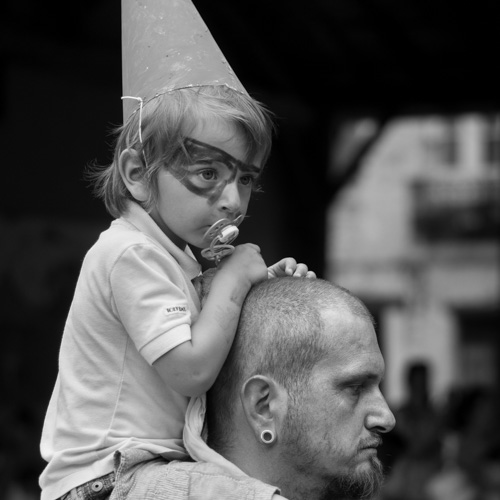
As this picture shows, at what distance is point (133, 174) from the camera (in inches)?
85.8

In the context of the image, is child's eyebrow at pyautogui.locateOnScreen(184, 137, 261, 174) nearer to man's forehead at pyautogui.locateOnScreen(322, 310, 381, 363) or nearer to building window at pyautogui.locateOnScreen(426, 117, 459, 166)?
man's forehead at pyautogui.locateOnScreen(322, 310, 381, 363)

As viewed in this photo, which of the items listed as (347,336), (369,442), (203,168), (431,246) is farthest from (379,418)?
(431,246)

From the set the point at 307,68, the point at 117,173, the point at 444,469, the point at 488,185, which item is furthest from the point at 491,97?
the point at 488,185

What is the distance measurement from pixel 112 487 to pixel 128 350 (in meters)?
0.24

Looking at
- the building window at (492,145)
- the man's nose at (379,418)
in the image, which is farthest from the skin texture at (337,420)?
the building window at (492,145)

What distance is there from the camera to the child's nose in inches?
84.0

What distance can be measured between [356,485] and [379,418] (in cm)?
12

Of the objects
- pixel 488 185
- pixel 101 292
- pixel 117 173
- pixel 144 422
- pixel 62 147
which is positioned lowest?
pixel 488 185

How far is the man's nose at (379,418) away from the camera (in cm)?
208

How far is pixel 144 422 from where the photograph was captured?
2.07 m

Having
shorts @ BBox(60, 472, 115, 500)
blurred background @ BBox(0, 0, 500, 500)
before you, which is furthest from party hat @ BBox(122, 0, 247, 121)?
blurred background @ BBox(0, 0, 500, 500)

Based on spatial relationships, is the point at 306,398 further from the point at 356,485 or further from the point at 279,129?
the point at 279,129

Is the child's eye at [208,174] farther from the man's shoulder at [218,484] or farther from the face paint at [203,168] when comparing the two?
the man's shoulder at [218,484]

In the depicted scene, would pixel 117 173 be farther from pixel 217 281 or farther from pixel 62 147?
pixel 62 147
